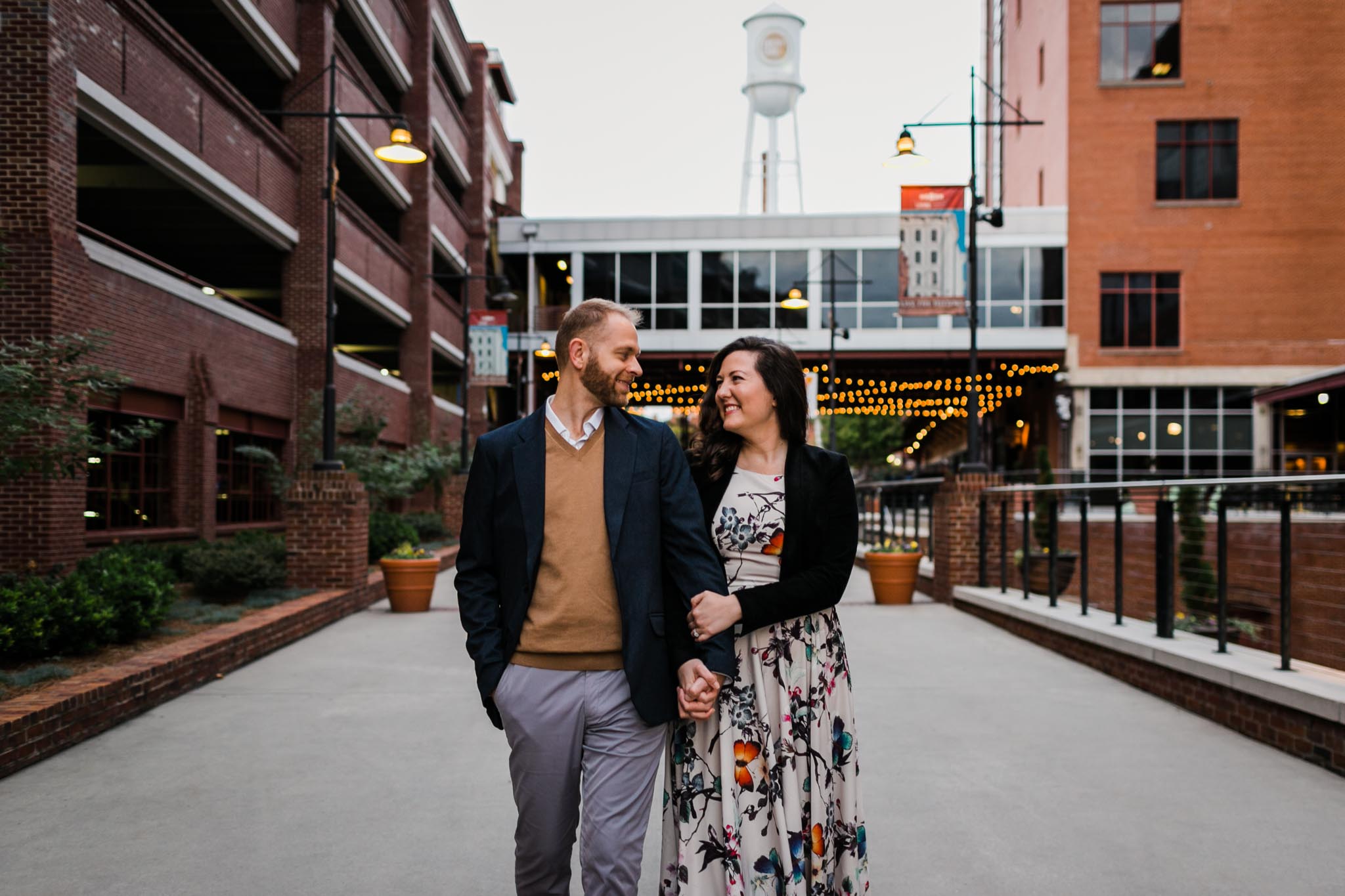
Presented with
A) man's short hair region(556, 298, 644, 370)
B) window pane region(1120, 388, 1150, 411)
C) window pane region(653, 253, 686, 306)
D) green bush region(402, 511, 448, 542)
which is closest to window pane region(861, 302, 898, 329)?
window pane region(653, 253, 686, 306)

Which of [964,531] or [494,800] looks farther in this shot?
[964,531]

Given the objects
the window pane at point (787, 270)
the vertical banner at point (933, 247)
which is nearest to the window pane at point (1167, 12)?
the window pane at point (787, 270)

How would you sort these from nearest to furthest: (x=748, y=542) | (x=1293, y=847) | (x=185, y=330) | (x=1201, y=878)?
(x=748, y=542), (x=1201, y=878), (x=1293, y=847), (x=185, y=330)

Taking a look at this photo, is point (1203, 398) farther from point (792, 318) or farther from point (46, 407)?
point (46, 407)

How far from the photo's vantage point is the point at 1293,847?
4.76 metres

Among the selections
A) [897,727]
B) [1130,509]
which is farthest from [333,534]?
[1130,509]

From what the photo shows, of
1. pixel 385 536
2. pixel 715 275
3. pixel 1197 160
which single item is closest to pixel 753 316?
pixel 715 275

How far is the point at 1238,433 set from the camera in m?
38.1

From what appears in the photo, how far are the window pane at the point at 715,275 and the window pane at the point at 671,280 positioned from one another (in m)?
0.71

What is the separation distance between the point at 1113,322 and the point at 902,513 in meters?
23.0

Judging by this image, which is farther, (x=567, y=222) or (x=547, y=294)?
(x=547, y=294)

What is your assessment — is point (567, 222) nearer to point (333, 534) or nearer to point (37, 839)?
point (333, 534)

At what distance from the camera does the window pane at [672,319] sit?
130ft

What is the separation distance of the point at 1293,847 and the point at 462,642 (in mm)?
8041
